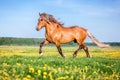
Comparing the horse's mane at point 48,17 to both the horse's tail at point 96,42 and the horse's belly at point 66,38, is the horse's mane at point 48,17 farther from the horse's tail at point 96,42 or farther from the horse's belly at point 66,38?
the horse's tail at point 96,42

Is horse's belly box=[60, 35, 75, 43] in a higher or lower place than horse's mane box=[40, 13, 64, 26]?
lower

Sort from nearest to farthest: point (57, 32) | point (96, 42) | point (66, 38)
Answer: point (57, 32) < point (66, 38) < point (96, 42)

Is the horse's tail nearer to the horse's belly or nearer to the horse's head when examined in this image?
the horse's belly

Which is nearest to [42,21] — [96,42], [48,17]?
[48,17]

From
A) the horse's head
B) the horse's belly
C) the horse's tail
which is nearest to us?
the horse's head

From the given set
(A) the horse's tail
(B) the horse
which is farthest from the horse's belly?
(A) the horse's tail

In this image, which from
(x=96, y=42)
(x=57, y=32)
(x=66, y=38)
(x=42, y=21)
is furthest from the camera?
(x=96, y=42)

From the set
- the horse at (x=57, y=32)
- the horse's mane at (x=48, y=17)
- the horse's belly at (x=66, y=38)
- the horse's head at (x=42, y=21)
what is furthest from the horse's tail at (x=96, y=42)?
the horse's head at (x=42, y=21)

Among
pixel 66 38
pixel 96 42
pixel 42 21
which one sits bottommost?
pixel 96 42

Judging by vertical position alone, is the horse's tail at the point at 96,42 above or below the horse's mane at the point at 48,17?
below

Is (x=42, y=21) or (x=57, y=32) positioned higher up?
(x=42, y=21)

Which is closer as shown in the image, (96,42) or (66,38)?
(66,38)

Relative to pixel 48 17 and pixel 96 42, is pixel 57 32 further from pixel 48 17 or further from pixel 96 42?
pixel 96 42

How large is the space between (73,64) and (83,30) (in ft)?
22.8
